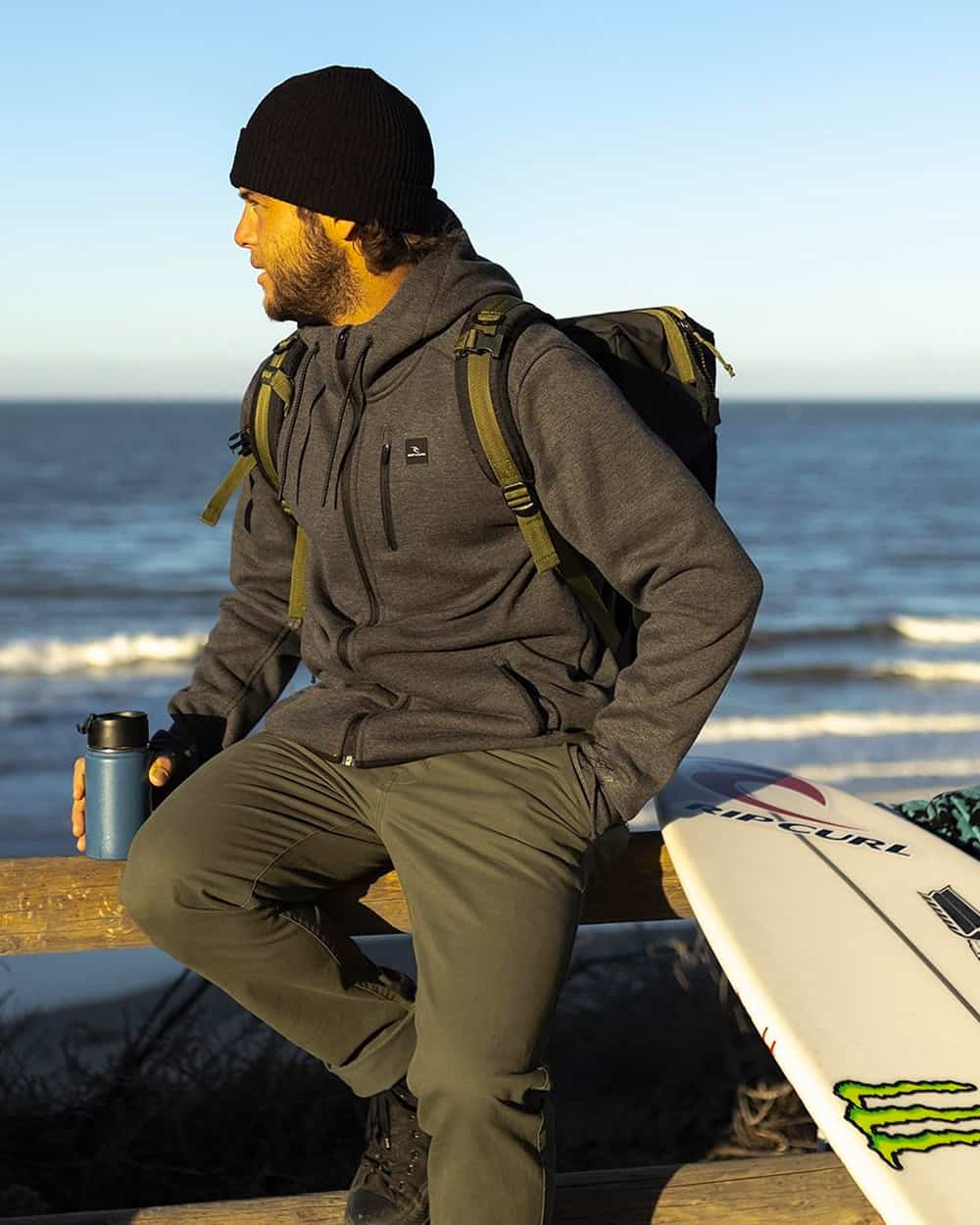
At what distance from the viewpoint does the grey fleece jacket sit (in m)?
2.51

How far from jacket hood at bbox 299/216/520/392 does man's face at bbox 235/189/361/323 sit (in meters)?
0.09

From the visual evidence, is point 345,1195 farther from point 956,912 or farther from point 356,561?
point 956,912

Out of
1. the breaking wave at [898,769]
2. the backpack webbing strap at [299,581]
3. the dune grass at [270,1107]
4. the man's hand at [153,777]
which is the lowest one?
the breaking wave at [898,769]

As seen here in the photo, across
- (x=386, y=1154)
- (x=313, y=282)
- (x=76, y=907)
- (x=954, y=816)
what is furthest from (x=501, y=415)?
(x=954, y=816)

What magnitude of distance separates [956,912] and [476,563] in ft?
3.95

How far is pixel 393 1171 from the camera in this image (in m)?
2.58

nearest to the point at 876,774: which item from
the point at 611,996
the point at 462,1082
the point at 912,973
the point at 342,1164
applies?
the point at 611,996

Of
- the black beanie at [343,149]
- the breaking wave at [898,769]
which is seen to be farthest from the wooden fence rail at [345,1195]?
the breaking wave at [898,769]

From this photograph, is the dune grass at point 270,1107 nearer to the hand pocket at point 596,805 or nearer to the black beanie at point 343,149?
the hand pocket at point 596,805

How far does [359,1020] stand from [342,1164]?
1.28 metres

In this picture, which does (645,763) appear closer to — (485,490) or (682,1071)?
(485,490)

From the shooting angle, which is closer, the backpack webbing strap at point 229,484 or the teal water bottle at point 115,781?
the teal water bottle at point 115,781

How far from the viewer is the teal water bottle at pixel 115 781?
112 inches

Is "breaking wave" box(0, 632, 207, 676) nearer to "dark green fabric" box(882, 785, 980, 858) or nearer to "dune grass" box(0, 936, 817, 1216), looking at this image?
"dune grass" box(0, 936, 817, 1216)
